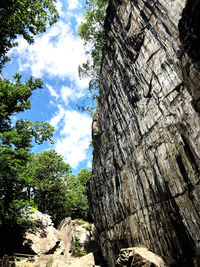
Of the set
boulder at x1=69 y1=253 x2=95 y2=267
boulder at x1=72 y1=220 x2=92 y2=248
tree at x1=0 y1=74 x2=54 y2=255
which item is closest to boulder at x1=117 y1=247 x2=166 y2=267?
boulder at x1=69 y1=253 x2=95 y2=267

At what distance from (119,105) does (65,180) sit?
71.6 ft

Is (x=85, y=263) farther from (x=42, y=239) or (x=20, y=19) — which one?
(x=20, y=19)

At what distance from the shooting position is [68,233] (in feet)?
72.3

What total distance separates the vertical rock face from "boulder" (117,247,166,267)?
34 cm

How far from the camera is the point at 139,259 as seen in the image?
586 centimetres

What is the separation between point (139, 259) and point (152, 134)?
4.96 metres

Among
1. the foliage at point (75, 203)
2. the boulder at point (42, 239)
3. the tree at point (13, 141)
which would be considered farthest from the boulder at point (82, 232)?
the tree at point (13, 141)

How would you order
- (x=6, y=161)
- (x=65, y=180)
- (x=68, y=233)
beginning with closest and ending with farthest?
(x=6, y=161) < (x=68, y=233) < (x=65, y=180)

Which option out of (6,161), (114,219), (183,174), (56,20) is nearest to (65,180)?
(6,161)

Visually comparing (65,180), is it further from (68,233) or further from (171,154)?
(171,154)

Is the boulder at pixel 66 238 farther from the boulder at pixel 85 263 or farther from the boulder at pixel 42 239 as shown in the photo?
the boulder at pixel 85 263

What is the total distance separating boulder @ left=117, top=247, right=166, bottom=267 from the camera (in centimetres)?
564

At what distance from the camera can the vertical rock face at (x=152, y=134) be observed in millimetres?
5277

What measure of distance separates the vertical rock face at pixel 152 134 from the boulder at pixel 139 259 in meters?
0.34
